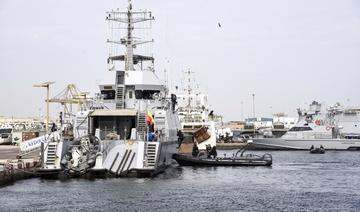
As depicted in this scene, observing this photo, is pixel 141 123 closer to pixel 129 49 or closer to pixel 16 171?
pixel 16 171

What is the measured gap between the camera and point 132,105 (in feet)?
158

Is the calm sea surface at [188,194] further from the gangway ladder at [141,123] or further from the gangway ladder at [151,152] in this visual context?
the gangway ladder at [141,123]

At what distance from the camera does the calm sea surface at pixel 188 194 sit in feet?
92.9

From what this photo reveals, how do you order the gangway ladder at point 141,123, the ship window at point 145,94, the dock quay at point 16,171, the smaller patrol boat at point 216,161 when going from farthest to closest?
the smaller patrol boat at point 216,161 → the ship window at point 145,94 → the gangway ladder at point 141,123 → the dock quay at point 16,171

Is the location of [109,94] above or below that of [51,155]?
above

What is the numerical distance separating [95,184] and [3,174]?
5310 mm

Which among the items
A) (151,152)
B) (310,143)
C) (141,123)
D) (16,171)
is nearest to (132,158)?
(151,152)

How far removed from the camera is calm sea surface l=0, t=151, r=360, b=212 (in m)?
28.3

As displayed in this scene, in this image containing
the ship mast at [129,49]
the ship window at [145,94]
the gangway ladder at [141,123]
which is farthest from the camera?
the ship mast at [129,49]

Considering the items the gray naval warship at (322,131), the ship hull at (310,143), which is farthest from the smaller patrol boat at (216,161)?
the ship hull at (310,143)

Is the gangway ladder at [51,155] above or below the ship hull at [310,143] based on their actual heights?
above

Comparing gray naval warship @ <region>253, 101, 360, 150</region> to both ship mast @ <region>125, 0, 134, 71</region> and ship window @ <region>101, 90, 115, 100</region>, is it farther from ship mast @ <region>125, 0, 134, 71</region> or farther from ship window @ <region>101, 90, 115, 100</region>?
ship window @ <region>101, 90, 115, 100</region>

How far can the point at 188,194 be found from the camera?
1297 inches

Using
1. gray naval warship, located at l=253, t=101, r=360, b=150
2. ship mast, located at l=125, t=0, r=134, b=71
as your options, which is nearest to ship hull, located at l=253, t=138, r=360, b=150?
gray naval warship, located at l=253, t=101, r=360, b=150
